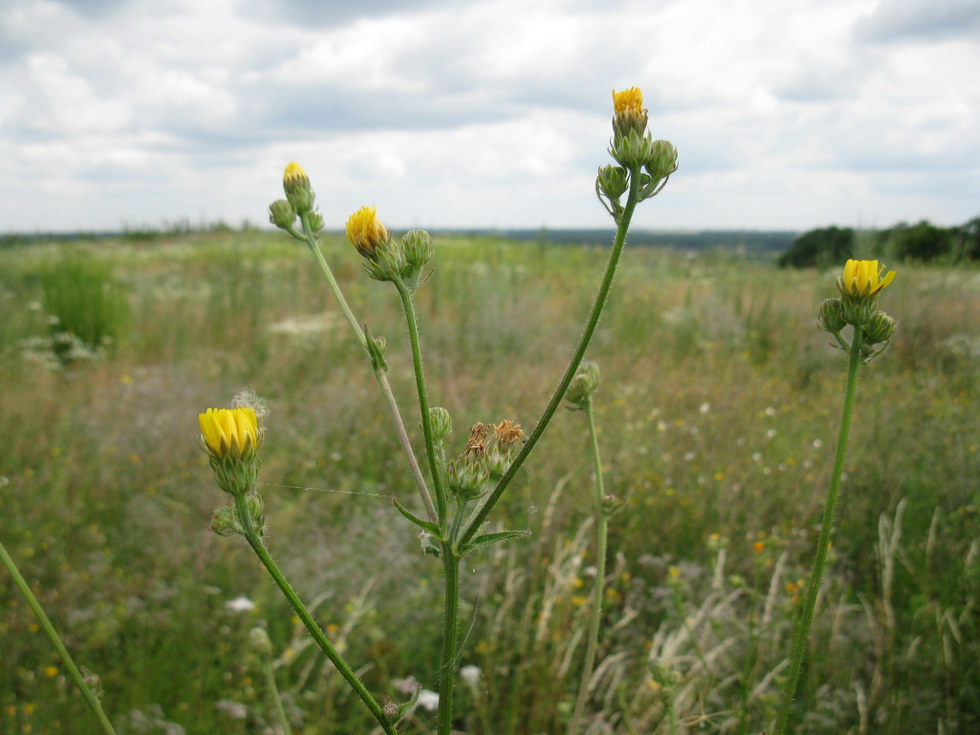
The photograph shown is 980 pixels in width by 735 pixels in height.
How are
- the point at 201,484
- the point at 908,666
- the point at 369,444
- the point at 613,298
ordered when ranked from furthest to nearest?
the point at 613,298 < the point at 369,444 < the point at 201,484 < the point at 908,666

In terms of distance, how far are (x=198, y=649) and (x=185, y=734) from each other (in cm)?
53

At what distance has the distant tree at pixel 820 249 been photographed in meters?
10.9

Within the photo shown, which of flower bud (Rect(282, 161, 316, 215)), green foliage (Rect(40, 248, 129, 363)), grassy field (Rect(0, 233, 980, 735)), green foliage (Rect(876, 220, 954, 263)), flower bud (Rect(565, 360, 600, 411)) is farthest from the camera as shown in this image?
green foliage (Rect(876, 220, 954, 263))

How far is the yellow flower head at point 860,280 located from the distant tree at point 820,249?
10.2 metres

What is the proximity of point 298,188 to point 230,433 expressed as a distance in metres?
0.58

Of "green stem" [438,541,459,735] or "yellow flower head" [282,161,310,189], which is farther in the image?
"yellow flower head" [282,161,310,189]

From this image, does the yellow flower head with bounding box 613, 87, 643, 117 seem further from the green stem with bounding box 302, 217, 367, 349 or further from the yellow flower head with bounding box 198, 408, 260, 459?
the yellow flower head with bounding box 198, 408, 260, 459

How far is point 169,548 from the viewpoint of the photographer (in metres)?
3.44

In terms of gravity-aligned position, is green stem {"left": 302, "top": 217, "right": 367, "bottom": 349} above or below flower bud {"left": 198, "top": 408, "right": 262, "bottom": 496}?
above

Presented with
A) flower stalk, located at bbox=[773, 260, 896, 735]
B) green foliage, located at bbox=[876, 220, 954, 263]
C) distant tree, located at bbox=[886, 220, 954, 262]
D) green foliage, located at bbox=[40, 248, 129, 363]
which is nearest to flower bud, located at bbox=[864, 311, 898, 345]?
flower stalk, located at bbox=[773, 260, 896, 735]

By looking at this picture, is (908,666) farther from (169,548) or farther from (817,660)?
(169,548)

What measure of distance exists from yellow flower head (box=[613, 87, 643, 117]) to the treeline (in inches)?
330

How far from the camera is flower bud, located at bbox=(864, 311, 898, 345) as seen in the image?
99cm

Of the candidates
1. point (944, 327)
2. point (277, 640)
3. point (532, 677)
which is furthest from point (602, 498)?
point (944, 327)
